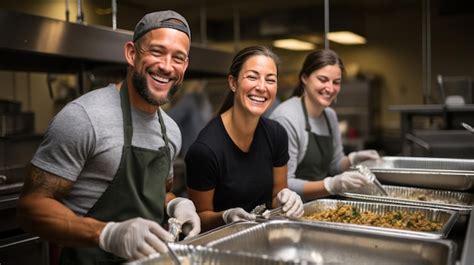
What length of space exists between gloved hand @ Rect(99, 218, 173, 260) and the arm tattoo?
9.8 inches

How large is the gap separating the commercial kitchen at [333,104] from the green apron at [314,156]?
0.24 metres

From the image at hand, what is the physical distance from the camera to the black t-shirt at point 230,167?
187cm

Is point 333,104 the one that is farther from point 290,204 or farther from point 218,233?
point 218,233

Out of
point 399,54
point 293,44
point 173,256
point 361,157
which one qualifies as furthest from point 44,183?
point 399,54

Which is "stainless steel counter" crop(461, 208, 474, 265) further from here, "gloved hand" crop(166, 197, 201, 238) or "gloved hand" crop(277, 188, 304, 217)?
"gloved hand" crop(166, 197, 201, 238)

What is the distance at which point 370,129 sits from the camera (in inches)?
280

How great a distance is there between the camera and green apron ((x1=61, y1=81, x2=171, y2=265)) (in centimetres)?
147

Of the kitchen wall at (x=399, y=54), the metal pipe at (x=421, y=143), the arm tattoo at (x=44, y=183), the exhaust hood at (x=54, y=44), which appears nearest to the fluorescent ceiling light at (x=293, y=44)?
the kitchen wall at (x=399, y=54)

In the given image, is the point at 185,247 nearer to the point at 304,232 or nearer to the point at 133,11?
the point at 304,232

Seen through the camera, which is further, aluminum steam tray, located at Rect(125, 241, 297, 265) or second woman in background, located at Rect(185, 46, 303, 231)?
second woman in background, located at Rect(185, 46, 303, 231)

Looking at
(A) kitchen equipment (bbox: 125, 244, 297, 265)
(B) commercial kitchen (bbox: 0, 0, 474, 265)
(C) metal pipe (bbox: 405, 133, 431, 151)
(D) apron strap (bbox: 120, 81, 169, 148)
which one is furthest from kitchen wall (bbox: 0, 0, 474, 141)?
(A) kitchen equipment (bbox: 125, 244, 297, 265)

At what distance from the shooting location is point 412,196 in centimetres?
220

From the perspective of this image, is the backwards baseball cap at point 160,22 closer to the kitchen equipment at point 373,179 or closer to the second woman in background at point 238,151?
the second woman in background at point 238,151

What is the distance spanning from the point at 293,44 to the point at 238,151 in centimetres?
497
